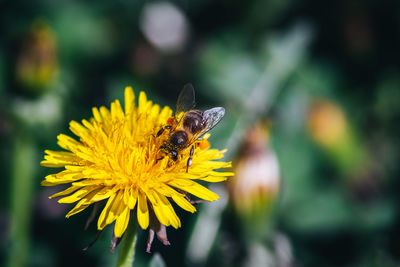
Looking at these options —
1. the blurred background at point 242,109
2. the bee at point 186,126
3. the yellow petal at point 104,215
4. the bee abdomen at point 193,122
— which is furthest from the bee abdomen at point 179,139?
the blurred background at point 242,109

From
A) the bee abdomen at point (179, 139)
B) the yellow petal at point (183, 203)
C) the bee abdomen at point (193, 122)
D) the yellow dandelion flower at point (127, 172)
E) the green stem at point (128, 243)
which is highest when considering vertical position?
the bee abdomen at point (193, 122)

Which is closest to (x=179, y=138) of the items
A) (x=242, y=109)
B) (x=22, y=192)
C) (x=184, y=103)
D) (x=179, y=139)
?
(x=179, y=139)

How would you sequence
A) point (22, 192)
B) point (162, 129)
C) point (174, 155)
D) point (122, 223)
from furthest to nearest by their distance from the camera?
point (22, 192), point (162, 129), point (174, 155), point (122, 223)

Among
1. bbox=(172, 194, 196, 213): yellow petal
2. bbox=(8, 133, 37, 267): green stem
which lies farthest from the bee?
bbox=(8, 133, 37, 267): green stem

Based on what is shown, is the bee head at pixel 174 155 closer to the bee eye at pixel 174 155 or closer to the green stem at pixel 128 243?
the bee eye at pixel 174 155

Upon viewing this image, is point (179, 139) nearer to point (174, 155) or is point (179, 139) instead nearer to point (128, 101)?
point (174, 155)

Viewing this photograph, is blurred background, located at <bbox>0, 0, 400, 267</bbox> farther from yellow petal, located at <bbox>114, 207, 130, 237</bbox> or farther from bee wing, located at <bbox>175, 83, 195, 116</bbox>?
bee wing, located at <bbox>175, 83, 195, 116</bbox>
